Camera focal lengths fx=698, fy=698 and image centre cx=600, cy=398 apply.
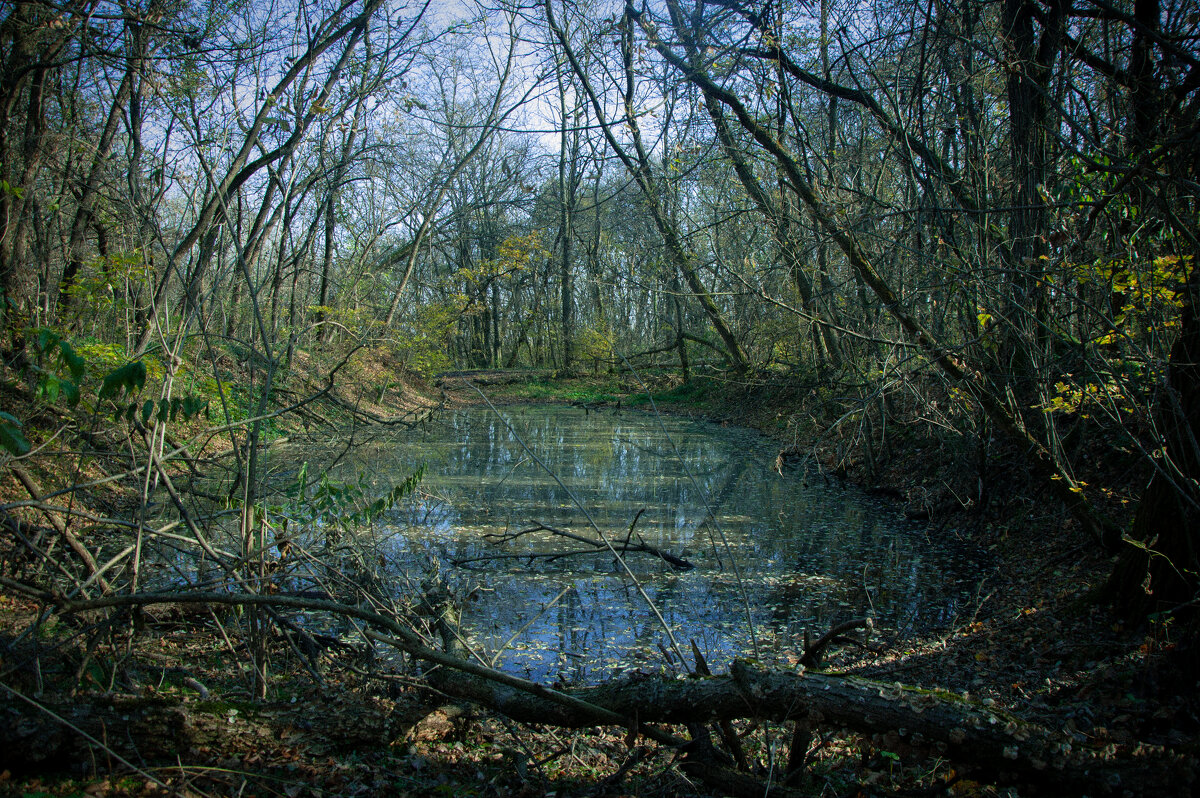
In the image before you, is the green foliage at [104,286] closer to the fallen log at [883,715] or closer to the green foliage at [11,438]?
the green foliage at [11,438]

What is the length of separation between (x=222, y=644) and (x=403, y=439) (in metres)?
9.14

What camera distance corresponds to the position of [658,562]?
5.78 meters

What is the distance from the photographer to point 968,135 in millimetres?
5234

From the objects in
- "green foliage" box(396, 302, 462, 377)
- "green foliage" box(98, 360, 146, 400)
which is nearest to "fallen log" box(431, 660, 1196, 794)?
"green foliage" box(98, 360, 146, 400)

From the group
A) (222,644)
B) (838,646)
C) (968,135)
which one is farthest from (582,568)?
(968,135)

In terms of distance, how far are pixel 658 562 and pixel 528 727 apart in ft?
10.5

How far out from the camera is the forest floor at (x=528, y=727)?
7.26ft

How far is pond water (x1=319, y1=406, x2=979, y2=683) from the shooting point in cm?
414

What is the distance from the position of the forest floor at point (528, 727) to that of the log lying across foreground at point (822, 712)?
0.07 meters

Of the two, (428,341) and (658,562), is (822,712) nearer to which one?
(658,562)

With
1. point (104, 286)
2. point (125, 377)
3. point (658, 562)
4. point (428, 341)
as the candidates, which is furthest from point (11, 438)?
point (428, 341)

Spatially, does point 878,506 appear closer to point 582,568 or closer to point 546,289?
point 582,568

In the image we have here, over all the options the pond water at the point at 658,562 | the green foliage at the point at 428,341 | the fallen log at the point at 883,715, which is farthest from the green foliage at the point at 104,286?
the green foliage at the point at 428,341

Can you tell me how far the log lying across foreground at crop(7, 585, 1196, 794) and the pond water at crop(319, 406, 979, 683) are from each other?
1.24 ft
